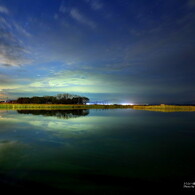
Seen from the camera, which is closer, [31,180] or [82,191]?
[82,191]

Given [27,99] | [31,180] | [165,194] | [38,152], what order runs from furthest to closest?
[27,99], [38,152], [31,180], [165,194]

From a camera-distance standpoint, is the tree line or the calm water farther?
the tree line

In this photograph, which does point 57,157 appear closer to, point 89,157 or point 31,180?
point 89,157

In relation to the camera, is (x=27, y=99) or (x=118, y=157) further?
(x=27, y=99)

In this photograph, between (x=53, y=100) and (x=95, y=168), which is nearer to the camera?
(x=95, y=168)

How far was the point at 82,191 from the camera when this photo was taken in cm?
471

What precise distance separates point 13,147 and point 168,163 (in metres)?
9.18

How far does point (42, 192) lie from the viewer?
4.58m

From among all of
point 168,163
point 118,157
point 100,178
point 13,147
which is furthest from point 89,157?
point 13,147

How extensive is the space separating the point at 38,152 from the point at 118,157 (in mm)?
4655

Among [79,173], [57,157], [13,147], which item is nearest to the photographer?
[79,173]

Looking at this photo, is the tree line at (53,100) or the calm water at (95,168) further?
the tree line at (53,100)

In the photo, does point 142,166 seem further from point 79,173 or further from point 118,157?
point 79,173

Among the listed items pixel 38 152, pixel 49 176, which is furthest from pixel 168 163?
pixel 38 152
